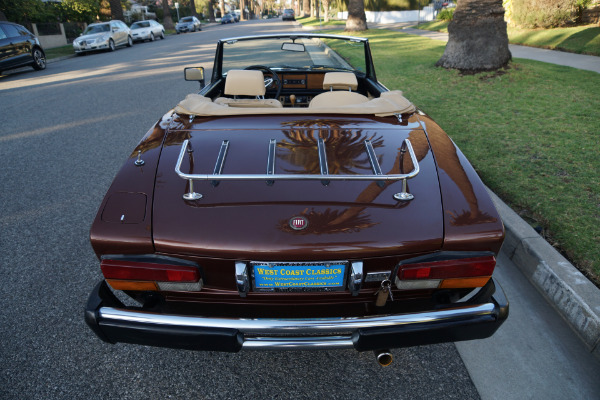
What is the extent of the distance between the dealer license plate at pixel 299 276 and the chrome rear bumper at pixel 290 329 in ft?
0.44

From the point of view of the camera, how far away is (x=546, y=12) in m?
14.5

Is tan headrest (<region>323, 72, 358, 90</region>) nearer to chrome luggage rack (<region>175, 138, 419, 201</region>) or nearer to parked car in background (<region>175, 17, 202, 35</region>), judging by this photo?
chrome luggage rack (<region>175, 138, 419, 201</region>)

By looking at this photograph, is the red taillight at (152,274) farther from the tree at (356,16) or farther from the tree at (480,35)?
the tree at (356,16)

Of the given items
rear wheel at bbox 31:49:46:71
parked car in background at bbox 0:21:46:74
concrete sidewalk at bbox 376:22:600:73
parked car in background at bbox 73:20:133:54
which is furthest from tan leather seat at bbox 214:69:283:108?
parked car in background at bbox 73:20:133:54

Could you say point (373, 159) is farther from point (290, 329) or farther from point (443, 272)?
point (290, 329)

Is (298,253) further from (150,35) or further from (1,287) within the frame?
(150,35)

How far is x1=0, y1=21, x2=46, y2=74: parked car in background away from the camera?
1156 cm

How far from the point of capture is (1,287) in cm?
265

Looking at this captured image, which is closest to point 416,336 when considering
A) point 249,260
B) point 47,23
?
point 249,260

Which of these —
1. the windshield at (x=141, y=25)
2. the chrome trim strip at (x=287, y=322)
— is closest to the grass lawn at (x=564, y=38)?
the chrome trim strip at (x=287, y=322)

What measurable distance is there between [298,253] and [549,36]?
51.4 feet

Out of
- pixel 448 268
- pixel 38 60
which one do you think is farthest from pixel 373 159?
pixel 38 60

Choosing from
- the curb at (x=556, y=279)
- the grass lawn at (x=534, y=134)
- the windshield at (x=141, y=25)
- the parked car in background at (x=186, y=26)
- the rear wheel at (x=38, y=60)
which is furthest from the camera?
the parked car in background at (x=186, y=26)

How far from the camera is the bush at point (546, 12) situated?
14.1 meters
